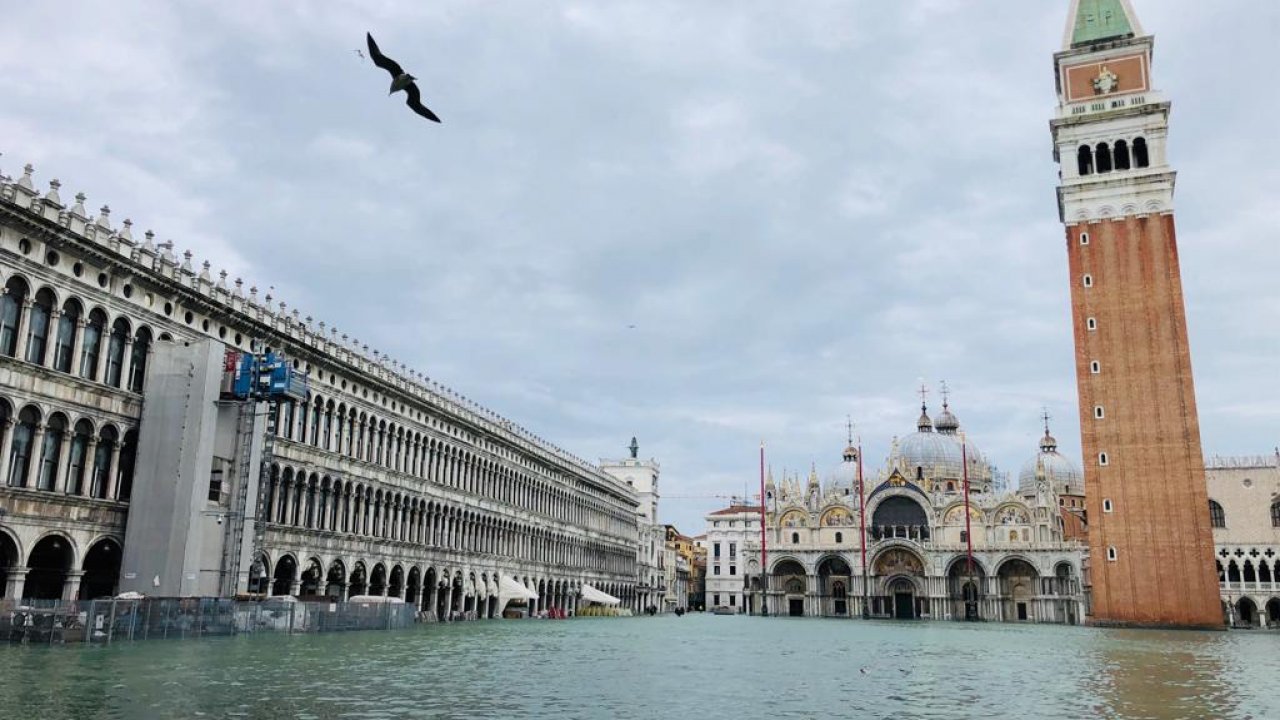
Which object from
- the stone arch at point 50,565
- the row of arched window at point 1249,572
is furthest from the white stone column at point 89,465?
the row of arched window at point 1249,572

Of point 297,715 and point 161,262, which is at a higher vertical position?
point 161,262

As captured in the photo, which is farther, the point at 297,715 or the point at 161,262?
the point at 161,262

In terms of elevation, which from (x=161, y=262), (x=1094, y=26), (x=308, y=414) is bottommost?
(x=308, y=414)

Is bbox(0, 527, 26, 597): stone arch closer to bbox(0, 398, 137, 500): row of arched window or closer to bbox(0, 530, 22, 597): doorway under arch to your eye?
bbox(0, 530, 22, 597): doorway under arch

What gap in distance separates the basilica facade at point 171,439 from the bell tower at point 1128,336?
43172 mm

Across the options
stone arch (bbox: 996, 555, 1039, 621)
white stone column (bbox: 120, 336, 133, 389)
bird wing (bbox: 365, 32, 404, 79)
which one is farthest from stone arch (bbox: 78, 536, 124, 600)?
stone arch (bbox: 996, 555, 1039, 621)

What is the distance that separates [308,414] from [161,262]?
→ 10786mm

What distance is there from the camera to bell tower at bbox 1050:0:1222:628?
205ft

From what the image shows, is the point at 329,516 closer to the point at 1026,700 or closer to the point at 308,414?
the point at 308,414

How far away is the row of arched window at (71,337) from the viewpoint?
29.5 metres

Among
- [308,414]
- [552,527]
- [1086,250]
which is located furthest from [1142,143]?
[308,414]

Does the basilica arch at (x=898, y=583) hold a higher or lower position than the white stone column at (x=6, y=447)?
lower

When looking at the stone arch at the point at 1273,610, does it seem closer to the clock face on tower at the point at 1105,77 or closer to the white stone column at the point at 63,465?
the clock face on tower at the point at 1105,77

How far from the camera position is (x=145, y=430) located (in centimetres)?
3378
